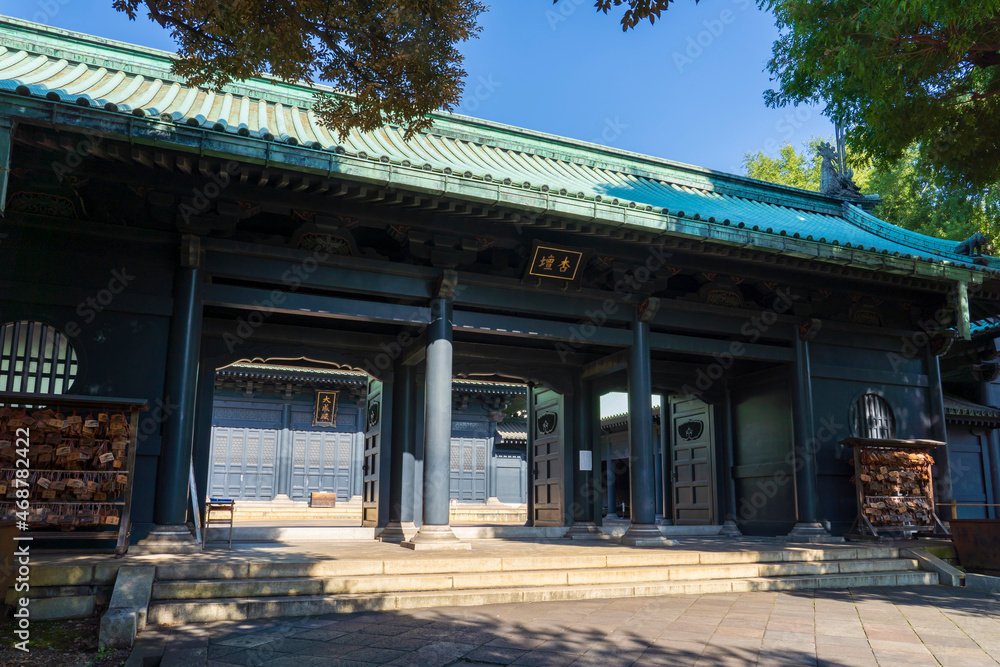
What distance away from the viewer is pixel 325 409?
20.5m

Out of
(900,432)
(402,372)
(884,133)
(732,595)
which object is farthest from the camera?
(900,432)

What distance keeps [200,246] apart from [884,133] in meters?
7.77

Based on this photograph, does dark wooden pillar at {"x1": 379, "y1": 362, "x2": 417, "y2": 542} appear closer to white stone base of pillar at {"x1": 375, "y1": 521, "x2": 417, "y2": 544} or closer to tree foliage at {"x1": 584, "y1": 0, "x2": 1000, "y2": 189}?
white stone base of pillar at {"x1": 375, "y1": 521, "x2": 417, "y2": 544}

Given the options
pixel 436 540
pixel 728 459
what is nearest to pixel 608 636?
pixel 436 540

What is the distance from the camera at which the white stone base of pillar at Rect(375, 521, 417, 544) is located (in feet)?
32.1

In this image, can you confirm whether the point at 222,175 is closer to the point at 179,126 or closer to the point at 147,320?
the point at 179,126

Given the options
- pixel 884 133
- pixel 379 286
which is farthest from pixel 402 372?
pixel 884 133

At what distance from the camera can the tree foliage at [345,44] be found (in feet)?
15.8

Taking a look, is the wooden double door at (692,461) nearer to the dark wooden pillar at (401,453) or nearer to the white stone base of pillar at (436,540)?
the dark wooden pillar at (401,453)

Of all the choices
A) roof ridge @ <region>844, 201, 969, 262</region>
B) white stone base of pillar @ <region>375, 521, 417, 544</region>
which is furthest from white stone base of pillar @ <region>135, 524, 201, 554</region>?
roof ridge @ <region>844, 201, 969, 262</region>

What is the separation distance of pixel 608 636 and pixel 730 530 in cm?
736

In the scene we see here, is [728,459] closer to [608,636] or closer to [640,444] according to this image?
[640,444]

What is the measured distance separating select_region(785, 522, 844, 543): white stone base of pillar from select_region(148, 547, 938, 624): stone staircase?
1536 millimetres

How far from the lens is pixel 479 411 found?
21.6m
